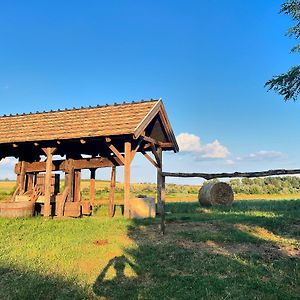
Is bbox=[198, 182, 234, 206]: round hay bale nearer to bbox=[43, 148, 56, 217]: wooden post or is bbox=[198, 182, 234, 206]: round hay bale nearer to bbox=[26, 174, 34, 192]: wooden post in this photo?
bbox=[26, 174, 34, 192]: wooden post

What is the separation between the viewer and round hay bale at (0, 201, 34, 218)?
47.2 feet

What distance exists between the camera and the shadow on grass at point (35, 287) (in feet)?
20.3

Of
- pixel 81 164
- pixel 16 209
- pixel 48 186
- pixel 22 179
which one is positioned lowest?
pixel 16 209

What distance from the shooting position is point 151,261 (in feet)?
26.2

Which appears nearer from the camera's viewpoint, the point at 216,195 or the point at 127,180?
the point at 127,180

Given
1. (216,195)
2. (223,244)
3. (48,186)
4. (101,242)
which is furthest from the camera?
(216,195)

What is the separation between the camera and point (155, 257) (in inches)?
327

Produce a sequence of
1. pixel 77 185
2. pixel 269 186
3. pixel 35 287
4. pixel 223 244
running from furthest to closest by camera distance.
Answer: pixel 269 186, pixel 77 185, pixel 223 244, pixel 35 287

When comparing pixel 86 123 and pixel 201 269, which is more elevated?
pixel 86 123

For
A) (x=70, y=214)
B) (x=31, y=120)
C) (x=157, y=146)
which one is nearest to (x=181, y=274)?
(x=70, y=214)

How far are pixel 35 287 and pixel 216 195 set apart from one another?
56.7ft

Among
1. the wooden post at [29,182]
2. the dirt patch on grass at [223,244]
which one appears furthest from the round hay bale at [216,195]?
the wooden post at [29,182]

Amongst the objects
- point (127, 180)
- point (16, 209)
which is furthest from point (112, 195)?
point (16, 209)

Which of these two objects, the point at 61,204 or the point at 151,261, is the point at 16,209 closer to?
the point at 61,204
